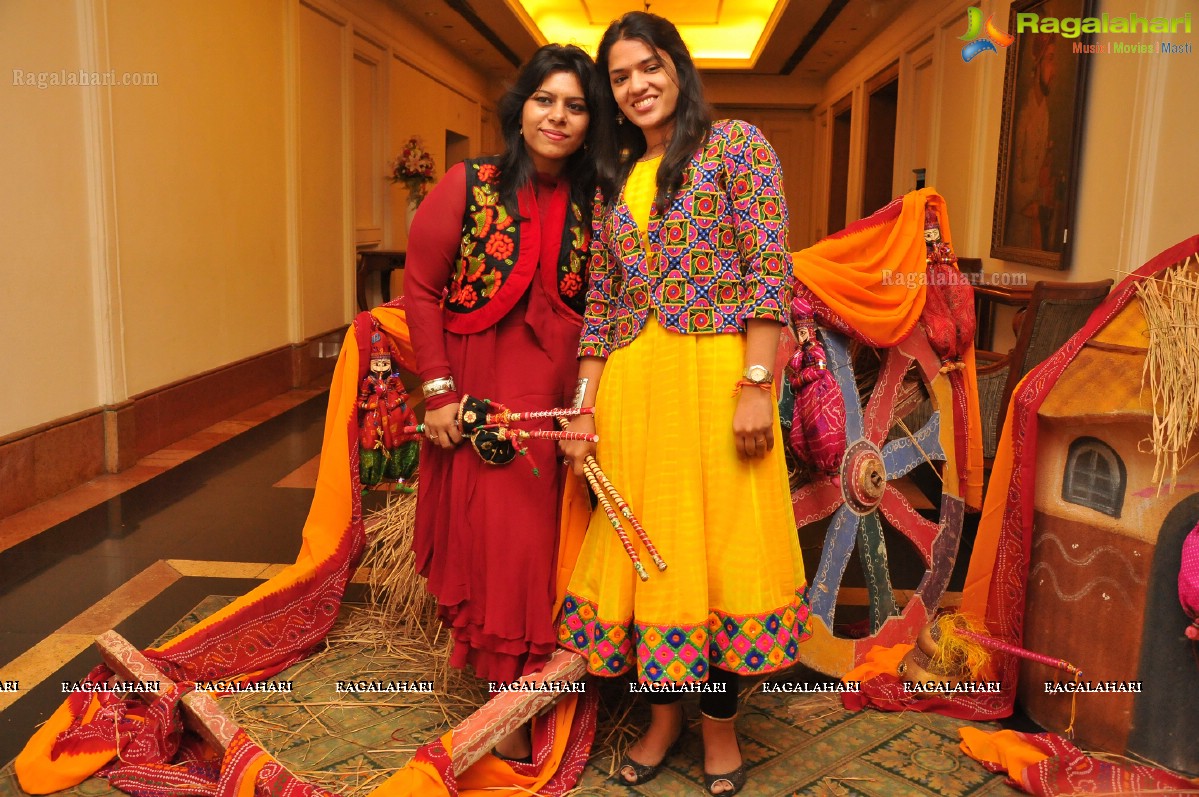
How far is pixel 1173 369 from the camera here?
6.41ft

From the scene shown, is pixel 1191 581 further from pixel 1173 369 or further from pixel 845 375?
pixel 845 375

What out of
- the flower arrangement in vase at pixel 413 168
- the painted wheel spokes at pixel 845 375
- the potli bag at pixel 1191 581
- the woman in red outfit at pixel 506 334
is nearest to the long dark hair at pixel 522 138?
the woman in red outfit at pixel 506 334

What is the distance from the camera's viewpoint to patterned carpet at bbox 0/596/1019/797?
201cm

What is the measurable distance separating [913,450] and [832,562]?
0.40 metres

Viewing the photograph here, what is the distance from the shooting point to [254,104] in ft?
19.9

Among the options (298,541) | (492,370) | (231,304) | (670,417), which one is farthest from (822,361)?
(231,304)

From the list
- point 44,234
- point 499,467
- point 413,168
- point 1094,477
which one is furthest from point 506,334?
point 413,168

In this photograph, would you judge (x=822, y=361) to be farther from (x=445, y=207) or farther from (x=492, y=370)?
(x=445, y=207)

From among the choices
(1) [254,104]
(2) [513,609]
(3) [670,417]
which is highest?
(1) [254,104]

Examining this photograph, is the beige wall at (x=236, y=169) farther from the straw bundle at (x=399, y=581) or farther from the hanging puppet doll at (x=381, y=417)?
the hanging puppet doll at (x=381, y=417)

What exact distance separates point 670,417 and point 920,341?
40.8 inches

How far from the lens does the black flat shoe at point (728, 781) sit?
197cm

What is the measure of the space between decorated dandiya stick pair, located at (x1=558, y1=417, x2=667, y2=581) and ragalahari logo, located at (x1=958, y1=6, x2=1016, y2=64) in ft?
17.1

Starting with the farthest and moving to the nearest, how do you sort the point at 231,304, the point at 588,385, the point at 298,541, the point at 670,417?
the point at 231,304 < the point at 298,541 < the point at 588,385 < the point at 670,417
